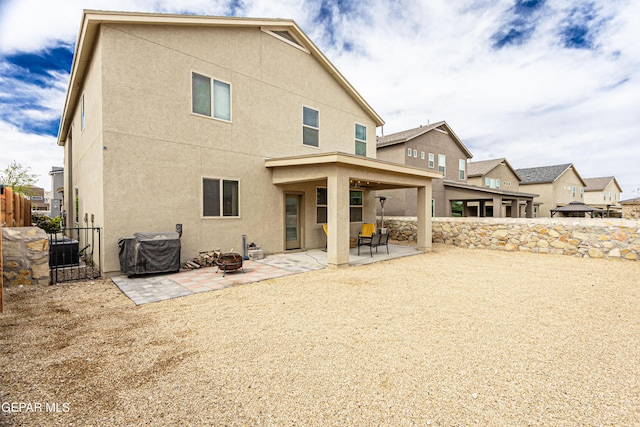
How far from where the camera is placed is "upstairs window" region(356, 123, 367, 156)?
43.7ft

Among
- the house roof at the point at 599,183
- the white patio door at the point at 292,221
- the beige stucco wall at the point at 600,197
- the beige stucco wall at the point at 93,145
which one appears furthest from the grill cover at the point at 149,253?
the house roof at the point at 599,183

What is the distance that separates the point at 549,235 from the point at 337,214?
8536 mm

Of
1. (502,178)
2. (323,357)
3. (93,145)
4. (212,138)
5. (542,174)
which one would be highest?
(542,174)

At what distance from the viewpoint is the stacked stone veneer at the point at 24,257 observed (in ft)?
19.1

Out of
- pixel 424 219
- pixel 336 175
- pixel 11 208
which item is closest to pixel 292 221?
pixel 336 175

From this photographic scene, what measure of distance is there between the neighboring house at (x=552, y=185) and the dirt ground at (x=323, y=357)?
1192 inches

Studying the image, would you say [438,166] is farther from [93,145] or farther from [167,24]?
[93,145]

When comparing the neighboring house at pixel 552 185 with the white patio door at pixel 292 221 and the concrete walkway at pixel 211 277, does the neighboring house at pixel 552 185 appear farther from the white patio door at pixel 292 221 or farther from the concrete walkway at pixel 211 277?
the concrete walkway at pixel 211 277

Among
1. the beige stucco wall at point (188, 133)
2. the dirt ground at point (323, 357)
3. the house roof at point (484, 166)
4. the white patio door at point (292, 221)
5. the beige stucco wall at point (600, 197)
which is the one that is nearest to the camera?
the dirt ground at point (323, 357)

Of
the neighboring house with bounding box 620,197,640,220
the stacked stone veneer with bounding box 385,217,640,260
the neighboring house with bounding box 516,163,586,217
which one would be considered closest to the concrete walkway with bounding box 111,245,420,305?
the stacked stone veneer with bounding box 385,217,640,260

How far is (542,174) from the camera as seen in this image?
31703mm

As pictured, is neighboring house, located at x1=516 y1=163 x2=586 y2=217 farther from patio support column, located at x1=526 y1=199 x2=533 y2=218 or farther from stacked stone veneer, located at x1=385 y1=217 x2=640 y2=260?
stacked stone veneer, located at x1=385 y1=217 x2=640 y2=260

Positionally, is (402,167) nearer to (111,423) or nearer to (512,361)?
(512,361)

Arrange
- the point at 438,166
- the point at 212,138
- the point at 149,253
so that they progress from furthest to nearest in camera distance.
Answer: the point at 438,166
the point at 212,138
the point at 149,253
